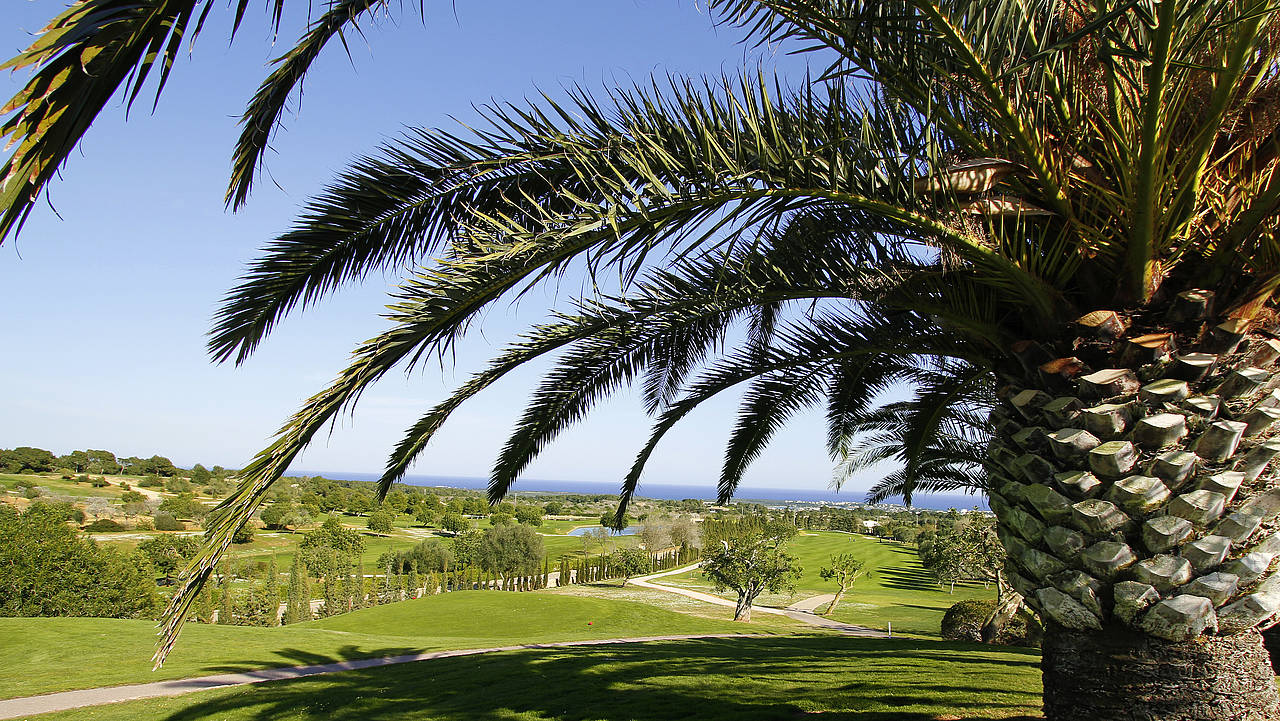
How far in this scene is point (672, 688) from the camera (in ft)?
28.6

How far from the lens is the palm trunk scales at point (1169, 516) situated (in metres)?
3.37

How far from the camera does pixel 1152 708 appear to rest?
3.44 meters

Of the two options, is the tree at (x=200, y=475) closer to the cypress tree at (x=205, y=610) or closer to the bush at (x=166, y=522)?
the bush at (x=166, y=522)

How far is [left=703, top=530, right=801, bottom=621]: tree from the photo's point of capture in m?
29.5

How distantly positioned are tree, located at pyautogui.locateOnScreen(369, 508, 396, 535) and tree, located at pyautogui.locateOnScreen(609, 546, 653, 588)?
25.2 m

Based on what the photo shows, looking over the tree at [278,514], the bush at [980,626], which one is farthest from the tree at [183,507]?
the bush at [980,626]

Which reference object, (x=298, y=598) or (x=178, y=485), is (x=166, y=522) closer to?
(x=178, y=485)

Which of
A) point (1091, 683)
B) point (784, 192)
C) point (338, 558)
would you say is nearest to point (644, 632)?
point (1091, 683)

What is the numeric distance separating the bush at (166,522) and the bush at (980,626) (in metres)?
52.5

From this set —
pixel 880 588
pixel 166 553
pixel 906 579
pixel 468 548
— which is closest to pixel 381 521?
pixel 468 548

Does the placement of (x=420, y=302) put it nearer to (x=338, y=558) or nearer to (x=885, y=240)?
(x=885, y=240)

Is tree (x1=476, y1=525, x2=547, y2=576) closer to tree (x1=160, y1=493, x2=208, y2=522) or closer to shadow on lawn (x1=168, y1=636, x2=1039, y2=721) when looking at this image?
tree (x1=160, y1=493, x2=208, y2=522)

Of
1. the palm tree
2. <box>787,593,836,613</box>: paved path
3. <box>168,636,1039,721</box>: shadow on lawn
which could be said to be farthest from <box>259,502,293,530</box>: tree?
the palm tree

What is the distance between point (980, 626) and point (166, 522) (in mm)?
53612
